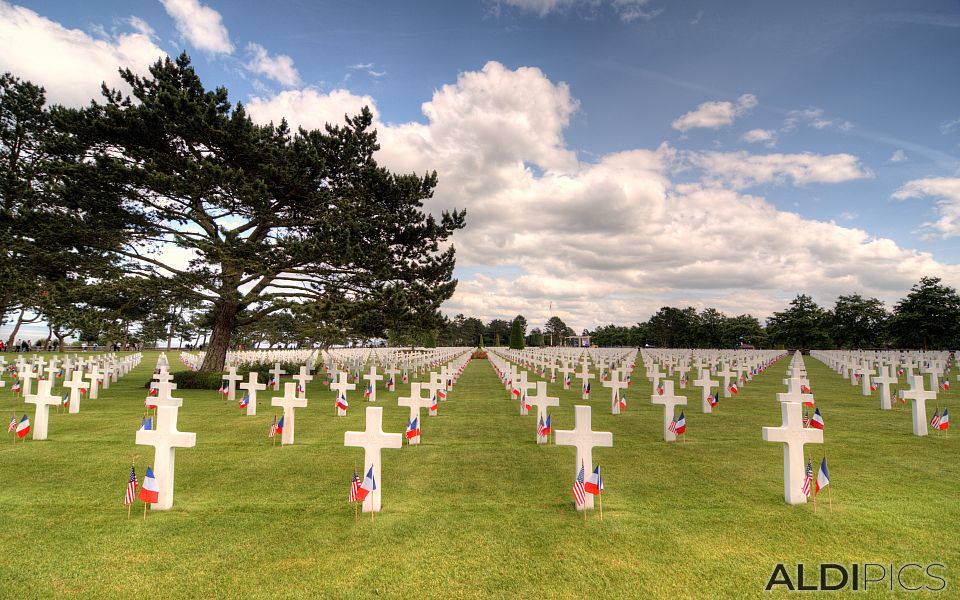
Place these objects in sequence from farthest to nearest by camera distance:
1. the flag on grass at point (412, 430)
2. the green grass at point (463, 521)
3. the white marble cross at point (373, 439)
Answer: the flag on grass at point (412, 430)
the white marble cross at point (373, 439)
the green grass at point (463, 521)

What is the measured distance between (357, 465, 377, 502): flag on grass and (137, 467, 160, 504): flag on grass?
2.10 metres

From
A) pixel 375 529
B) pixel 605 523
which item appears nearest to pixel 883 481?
pixel 605 523

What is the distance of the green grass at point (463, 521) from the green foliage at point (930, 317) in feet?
151

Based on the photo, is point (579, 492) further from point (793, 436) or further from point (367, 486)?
point (793, 436)

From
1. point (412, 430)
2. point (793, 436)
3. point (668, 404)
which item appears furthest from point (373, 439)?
point (668, 404)

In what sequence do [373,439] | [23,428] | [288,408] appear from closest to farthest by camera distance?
1. [373,439]
2. [23,428]
3. [288,408]

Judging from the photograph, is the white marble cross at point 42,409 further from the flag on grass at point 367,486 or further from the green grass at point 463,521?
the flag on grass at point 367,486

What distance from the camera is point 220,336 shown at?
20.1m

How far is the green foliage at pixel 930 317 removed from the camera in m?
40.9

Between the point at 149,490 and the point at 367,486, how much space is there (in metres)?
2.26

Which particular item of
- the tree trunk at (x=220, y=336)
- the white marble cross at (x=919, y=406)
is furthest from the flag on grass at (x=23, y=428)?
the white marble cross at (x=919, y=406)

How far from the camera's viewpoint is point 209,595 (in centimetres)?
346

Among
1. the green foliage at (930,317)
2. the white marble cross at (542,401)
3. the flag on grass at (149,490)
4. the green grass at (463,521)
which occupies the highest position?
the green foliage at (930,317)

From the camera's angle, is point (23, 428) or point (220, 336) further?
point (220, 336)
